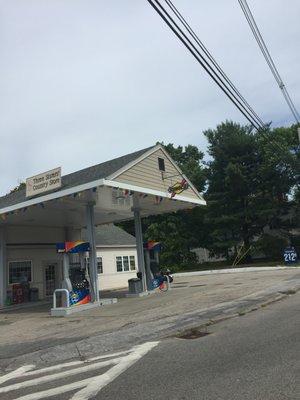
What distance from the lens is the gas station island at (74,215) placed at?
18.6m

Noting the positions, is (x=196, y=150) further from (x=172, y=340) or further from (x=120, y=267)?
(x=172, y=340)

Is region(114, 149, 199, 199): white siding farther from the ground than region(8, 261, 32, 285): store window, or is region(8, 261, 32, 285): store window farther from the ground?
region(114, 149, 199, 199): white siding

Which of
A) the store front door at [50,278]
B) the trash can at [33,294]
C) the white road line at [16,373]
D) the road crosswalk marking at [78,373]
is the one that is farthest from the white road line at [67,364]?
the store front door at [50,278]

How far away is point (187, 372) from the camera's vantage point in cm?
707

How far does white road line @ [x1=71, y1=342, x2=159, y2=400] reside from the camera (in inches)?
254

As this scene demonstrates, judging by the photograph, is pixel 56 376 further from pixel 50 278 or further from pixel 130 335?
pixel 50 278

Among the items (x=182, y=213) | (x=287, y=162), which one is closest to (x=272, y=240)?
(x=287, y=162)

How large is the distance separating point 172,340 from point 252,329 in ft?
5.64

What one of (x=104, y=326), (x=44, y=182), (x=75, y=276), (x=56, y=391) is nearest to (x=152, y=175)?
(x=44, y=182)

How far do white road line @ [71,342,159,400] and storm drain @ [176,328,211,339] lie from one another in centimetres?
85

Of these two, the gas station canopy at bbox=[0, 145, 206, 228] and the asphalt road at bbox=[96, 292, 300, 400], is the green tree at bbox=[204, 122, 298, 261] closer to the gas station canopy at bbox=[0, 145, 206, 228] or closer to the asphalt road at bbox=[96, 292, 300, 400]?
the gas station canopy at bbox=[0, 145, 206, 228]

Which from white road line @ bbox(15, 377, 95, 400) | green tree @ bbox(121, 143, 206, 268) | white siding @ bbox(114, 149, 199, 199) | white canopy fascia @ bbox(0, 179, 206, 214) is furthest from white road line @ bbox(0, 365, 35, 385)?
green tree @ bbox(121, 143, 206, 268)

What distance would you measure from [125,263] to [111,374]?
2745 cm

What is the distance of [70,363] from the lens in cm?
874
